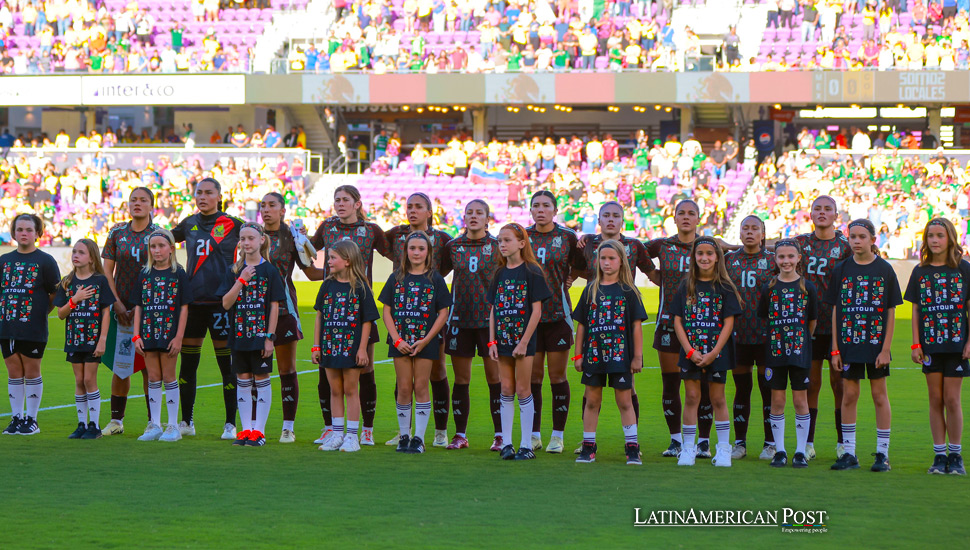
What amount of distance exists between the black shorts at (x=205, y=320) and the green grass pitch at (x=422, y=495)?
2.74 feet

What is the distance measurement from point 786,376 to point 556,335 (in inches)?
65.7

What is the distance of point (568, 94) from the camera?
33969 millimetres

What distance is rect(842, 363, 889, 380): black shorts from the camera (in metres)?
8.00

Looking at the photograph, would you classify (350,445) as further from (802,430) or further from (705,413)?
(802,430)

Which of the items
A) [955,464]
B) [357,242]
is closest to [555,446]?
[357,242]

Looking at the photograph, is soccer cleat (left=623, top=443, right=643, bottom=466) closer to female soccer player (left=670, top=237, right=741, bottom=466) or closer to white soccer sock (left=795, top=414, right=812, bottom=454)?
female soccer player (left=670, top=237, right=741, bottom=466)

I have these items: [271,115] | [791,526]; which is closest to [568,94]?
[271,115]

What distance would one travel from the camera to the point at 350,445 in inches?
343

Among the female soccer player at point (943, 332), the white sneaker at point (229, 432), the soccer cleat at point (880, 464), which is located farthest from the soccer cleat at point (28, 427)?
the female soccer player at point (943, 332)

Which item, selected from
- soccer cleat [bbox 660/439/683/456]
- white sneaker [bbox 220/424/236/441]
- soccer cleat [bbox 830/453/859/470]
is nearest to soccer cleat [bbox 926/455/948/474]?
soccer cleat [bbox 830/453/859/470]

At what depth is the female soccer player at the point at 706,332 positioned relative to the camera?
8148mm

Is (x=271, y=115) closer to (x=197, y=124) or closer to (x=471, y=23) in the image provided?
(x=197, y=124)

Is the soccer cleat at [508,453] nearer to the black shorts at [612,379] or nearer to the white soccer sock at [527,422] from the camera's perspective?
the white soccer sock at [527,422]

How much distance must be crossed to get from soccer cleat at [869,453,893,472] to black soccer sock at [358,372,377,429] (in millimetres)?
3600
